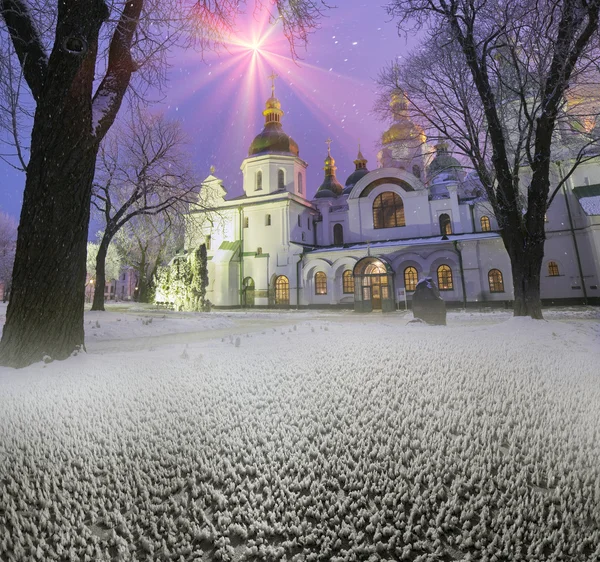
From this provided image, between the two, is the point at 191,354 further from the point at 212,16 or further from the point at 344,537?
the point at 212,16

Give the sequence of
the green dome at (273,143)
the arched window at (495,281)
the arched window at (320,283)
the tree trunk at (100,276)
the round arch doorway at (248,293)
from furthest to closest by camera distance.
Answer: the green dome at (273,143)
the round arch doorway at (248,293)
the arched window at (320,283)
the arched window at (495,281)
the tree trunk at (100,276)

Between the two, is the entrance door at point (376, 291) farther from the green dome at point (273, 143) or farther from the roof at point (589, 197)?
the green dome at point (273, 143)

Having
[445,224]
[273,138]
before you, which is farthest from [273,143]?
[445,224]

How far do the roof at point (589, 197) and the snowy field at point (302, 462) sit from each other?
2238 cm

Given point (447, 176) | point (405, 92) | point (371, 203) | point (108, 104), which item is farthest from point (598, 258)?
point (108, 104)

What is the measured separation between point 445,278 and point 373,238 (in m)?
7.16

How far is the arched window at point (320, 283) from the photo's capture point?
89.6 feet

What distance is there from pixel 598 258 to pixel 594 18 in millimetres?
19111

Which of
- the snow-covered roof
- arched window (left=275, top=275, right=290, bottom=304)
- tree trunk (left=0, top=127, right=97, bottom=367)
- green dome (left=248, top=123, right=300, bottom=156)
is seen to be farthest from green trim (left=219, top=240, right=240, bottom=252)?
tree trunk (left=0, top=127, right=97, bottom=367)

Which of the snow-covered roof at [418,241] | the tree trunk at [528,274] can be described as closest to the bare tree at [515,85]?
the tree trunk at [528,274]

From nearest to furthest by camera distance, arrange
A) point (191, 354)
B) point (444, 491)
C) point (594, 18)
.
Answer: point (444, 491) → point (191, 354) → point (594, 18)

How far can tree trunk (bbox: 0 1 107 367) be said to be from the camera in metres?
4.30

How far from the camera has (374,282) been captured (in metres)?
24.8

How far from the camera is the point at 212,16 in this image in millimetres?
6398
